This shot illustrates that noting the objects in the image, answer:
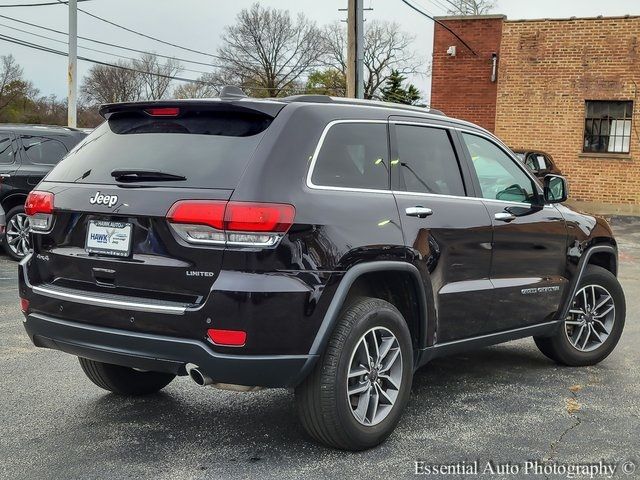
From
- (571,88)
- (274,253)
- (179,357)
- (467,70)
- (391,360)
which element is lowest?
(391,360)

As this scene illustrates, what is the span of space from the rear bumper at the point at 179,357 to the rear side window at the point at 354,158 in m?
0.92

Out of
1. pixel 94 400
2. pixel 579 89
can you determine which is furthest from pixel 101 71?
pixel 94 400

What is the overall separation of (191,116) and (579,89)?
17.3 m

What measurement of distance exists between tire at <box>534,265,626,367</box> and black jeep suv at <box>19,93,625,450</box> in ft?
3.86

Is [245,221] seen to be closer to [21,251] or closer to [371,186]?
[371,186]

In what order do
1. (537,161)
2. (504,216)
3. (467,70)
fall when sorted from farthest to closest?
1. (467,70)
2. (537,161)
3. (504,216)

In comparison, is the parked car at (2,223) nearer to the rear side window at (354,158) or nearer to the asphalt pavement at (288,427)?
the asphalt pavement at (288,427)

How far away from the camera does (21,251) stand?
1075 cm

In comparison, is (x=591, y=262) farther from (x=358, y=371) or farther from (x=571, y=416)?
(x=358, y=371)

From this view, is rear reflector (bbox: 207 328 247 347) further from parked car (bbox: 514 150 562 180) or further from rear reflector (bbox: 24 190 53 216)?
parked car (bbox: 514 150 562 180)

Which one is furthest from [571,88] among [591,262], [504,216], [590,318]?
[504,216]

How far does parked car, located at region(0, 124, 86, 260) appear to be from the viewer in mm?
10664

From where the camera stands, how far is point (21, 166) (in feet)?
35.4

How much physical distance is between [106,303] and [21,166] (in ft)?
26.5
